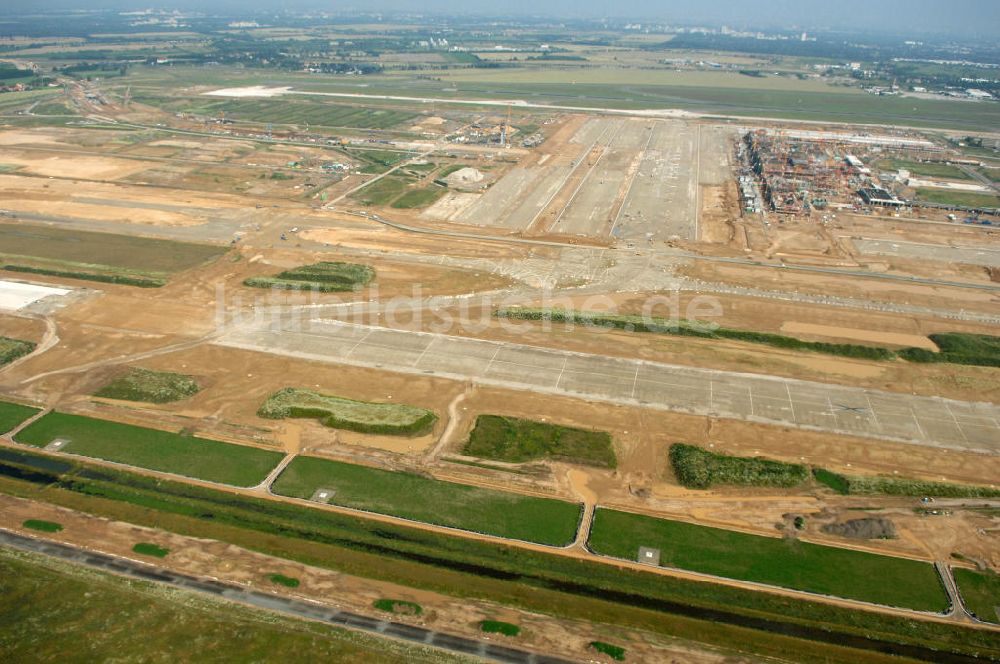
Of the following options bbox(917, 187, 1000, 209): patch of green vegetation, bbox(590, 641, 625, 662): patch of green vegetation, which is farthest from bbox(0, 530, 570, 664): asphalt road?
bbox(917, 187, 1000, 209): patch of green vegetation

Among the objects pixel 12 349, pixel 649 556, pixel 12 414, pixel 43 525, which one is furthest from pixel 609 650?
pixel 12 349

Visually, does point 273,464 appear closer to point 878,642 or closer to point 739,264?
point 878,642

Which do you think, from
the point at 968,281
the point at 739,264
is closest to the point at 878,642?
the point at 739,264

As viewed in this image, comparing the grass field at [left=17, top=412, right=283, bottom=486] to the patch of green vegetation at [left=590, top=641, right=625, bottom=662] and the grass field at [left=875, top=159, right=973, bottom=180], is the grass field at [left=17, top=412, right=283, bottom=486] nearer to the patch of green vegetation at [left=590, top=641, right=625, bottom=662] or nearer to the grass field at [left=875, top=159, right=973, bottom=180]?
the patch of green vegetation at [left=590, top=641, right=625, bottom=662]

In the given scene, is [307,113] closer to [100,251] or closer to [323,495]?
[100,251]

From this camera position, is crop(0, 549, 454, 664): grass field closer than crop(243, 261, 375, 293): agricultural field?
Yes

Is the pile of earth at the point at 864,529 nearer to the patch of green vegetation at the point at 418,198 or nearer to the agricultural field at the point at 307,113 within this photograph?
the patch of green vegetation at the point at 418,198
